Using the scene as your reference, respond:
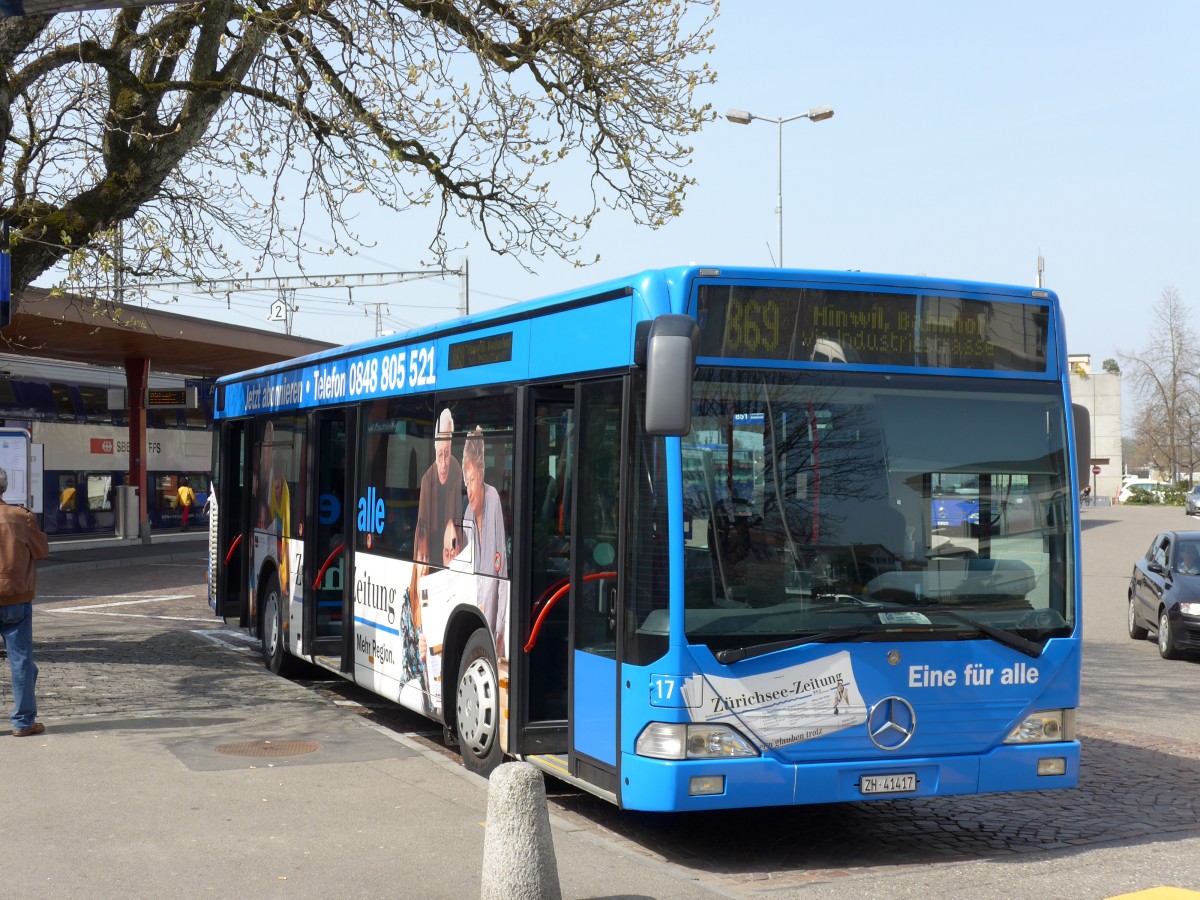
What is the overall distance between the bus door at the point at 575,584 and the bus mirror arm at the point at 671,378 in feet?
2.46

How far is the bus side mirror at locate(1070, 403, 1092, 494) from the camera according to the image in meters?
7.38

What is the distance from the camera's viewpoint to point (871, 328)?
6953 mm

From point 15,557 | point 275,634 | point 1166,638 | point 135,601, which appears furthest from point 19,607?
point 135,601

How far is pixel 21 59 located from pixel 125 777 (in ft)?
31.1

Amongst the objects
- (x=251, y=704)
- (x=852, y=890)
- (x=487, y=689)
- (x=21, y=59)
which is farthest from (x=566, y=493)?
(x=21, y=59)

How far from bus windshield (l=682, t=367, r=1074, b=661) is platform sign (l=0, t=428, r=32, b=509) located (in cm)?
1262

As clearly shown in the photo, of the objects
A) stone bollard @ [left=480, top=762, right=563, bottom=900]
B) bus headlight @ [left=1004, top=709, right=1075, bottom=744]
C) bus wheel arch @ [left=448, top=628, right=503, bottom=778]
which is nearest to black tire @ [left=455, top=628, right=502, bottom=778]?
bus wheel arch @ [left=448, top=628, right=503, bottom=778]

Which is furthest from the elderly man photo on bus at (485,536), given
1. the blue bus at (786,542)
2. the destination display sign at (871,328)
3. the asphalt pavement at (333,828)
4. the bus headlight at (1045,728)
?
the bus headlight at (1045,728)

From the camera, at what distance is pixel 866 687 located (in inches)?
264

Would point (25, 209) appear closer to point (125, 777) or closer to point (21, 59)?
point (21, 59)

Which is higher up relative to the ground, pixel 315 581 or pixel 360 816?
pixel 315 581

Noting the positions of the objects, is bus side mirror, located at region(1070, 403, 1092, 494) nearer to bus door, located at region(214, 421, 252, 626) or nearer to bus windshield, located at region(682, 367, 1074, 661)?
bus windshield, located at region(682, 367, 1074, 661)

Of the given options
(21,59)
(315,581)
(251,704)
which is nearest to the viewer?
(251,704)

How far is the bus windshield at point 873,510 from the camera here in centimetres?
651
